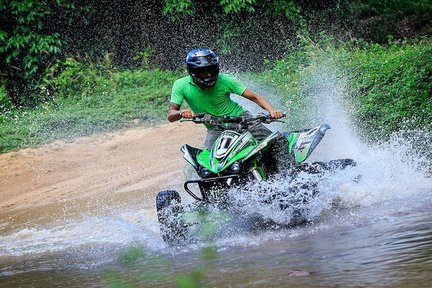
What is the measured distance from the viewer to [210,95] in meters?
8.96

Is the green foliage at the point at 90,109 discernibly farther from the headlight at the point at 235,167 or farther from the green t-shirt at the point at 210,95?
the headlight at the point at 235,167

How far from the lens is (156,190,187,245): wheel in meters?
8.21

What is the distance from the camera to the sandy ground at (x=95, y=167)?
13039 mm

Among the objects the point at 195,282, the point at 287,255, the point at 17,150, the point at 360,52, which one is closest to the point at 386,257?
the point at 287,255

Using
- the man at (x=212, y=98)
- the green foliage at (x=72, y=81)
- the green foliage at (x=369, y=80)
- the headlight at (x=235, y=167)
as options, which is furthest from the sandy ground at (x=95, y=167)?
the headlight at (x=235, y=167)

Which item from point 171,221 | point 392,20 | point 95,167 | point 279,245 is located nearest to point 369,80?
point 95,167

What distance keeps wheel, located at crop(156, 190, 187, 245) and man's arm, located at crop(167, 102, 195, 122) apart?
0.84 metres

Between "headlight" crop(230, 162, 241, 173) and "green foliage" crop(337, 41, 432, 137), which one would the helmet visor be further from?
"green foliage" crop(337, 41, 432, 137)

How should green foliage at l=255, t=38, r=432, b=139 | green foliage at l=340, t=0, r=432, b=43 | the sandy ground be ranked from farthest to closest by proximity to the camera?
green foliage at l=340, t=0, r=432, b=43
the sandy ground
green foliage at l=255, t=38, r=432, b=139

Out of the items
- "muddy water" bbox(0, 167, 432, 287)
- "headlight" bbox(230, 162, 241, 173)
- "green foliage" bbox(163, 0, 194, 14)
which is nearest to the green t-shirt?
"headlight" bbox(230, 162, 241, 173)

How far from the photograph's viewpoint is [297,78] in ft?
56.1

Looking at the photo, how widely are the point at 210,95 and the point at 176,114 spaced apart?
20.9 inches

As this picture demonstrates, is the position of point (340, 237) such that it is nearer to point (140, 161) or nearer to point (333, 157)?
point (333, 157)

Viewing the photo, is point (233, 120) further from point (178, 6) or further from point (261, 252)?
point (178, 6)
